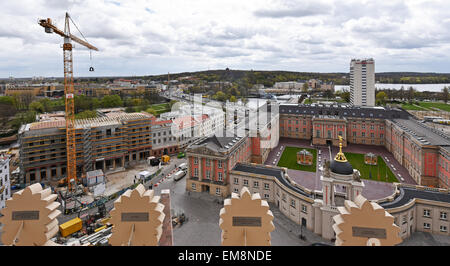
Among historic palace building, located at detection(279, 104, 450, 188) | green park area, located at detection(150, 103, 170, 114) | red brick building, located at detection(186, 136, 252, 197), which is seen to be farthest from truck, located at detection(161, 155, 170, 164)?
green park area, located at detection(150, 103, 170, 114)

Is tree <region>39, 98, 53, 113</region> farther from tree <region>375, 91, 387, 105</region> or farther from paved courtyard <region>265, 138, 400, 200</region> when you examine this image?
tree <region>375, 91, 387, 105</region>

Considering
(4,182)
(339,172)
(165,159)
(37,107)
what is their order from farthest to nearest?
(37,107), (165,159), (4,182), (339,172)

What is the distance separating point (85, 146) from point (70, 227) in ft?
67.4

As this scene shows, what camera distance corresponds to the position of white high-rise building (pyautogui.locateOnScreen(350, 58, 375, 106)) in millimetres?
99250

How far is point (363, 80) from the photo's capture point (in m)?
100

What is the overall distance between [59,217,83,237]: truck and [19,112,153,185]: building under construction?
1939 centimetres

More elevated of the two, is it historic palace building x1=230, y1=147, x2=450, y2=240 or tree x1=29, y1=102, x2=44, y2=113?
tree x1=29, y1=102, x2=44, y2=113

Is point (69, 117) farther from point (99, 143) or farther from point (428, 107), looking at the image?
point (428, 107)

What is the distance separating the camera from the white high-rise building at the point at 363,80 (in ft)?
326

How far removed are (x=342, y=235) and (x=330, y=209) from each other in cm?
2006

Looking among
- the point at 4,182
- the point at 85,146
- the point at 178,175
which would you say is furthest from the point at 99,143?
the point at 178,175
